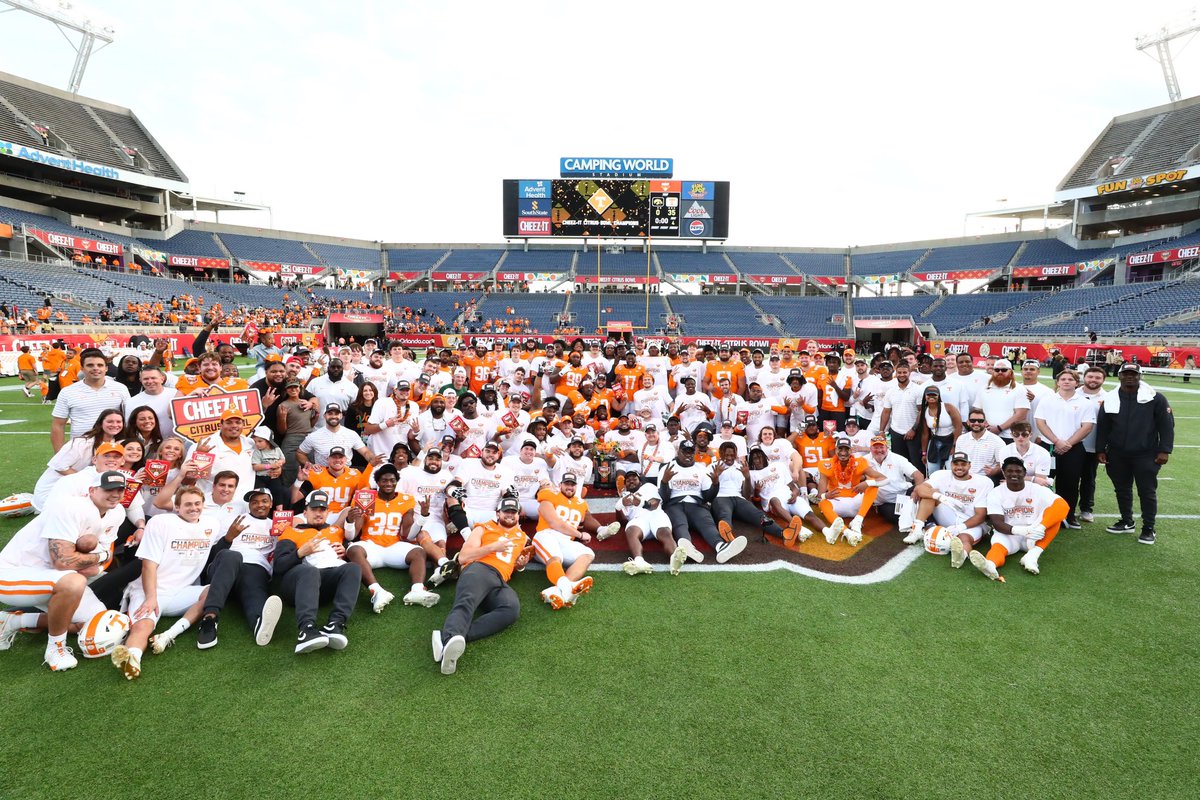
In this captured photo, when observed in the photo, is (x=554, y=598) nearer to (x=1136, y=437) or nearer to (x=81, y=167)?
(x=1136, y=437)

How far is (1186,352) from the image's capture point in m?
26.4

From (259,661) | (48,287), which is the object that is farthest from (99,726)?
(48,287)

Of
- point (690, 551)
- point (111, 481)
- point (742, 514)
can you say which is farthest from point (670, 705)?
point (111, 481)

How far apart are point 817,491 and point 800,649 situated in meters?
3.89

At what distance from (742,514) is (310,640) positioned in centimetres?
485

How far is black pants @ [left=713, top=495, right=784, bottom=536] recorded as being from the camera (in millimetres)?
6824

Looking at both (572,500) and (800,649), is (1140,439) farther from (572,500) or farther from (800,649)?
(572,500)

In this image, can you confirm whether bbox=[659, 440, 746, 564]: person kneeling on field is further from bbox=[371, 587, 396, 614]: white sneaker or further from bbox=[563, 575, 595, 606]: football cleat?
bbox=[371, 587, 396, 614]: white sneaker

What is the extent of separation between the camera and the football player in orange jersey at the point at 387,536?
17.5 feet

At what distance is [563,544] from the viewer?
583cm

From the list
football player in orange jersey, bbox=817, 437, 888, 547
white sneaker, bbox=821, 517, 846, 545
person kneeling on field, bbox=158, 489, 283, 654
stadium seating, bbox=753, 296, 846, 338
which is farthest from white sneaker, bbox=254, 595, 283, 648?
stadium seating, bbox=753, 296, 846, 338

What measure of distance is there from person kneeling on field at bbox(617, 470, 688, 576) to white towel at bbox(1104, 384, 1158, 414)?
5414mm

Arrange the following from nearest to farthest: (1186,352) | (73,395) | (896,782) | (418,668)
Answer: (896,782)
(418,668)
(73,395)
(1186,352)

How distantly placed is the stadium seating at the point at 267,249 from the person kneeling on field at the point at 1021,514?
55946 mm
